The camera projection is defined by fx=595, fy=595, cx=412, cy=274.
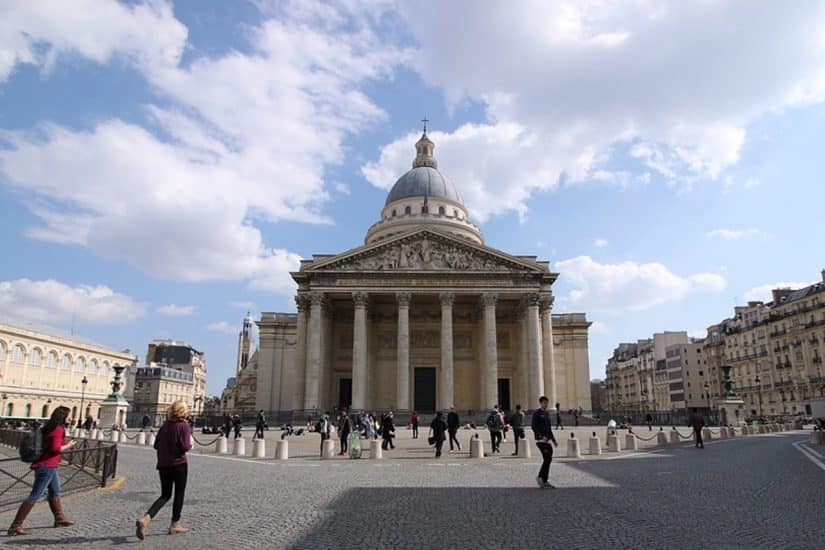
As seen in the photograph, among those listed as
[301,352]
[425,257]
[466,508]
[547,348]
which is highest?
[425,257]

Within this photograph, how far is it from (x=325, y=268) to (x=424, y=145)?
131 ft

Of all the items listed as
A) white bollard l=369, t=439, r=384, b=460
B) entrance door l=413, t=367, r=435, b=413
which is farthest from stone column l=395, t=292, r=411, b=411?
white bollard l=369, t=439, r=384, b=460

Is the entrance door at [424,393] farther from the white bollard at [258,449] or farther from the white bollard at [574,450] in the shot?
the white bollard at [574,450]

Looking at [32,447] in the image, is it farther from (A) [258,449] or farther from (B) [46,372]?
(B) [46,372]

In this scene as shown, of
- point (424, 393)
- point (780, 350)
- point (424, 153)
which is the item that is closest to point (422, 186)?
point (424, 153)

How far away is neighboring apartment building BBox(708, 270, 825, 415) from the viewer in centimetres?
6072

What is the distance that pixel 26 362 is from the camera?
61.1m

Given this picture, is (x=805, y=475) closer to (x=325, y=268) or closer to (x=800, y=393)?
(x=325, y=268)

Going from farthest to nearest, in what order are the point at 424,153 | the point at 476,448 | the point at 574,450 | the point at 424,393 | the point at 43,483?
the point at 424,153
the point at 424,393
the point at 476,448
the point at 574,450
the point at 43,483

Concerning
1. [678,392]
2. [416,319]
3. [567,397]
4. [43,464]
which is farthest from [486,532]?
[678,392]

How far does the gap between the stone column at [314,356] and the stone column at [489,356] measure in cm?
1329

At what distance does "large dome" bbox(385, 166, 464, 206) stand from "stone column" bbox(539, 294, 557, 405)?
27664 millimetres

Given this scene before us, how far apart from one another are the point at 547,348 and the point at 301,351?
2054 centimetres

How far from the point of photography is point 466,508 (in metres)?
10.4
